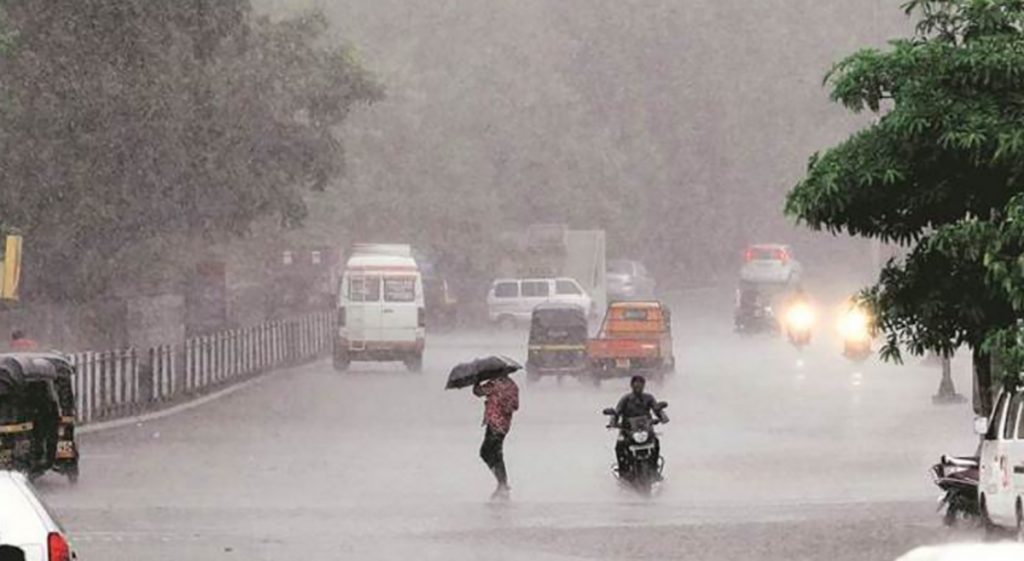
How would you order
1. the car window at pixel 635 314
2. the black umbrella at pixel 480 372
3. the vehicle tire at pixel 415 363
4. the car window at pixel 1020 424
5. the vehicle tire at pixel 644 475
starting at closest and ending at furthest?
the car window at pixel 1020 424 < the black umbrella at pixel 480 372 < the vehicle tire at pixel 644 475 < the car window at pixel 635 314 < the vehicle tire at pixel 415 363

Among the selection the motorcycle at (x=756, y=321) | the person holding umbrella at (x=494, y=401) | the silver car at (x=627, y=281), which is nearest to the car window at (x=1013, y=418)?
the person holding umbrella at (x=494, y=401)

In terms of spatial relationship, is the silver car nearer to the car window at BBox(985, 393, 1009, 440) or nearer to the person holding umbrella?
the person holding umbrella

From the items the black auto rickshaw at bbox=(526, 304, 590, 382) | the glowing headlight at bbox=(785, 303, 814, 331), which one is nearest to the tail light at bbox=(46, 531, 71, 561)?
the black auto rickshaw at bbox=(526, 304, 590, 382)

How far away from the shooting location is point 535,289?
8906 centimetres

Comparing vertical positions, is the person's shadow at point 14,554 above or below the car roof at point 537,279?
below

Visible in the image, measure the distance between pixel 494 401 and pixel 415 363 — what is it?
1287 inches

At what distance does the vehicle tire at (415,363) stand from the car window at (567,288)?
24.1m

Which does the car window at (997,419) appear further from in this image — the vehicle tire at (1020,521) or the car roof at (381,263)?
the car roof at (381,263)

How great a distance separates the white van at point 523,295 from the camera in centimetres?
8831

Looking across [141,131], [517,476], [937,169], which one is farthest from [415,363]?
[937,169]

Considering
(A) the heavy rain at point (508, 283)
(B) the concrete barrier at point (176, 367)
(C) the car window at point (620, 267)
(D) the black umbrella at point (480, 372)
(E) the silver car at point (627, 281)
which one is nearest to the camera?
(A) the heavy rain at point (508, 283)

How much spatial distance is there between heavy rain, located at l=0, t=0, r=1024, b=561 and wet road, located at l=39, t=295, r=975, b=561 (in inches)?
5.9

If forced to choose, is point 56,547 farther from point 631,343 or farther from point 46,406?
point 631,343

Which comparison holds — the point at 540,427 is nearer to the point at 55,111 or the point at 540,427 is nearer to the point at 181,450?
the point at 181,450
